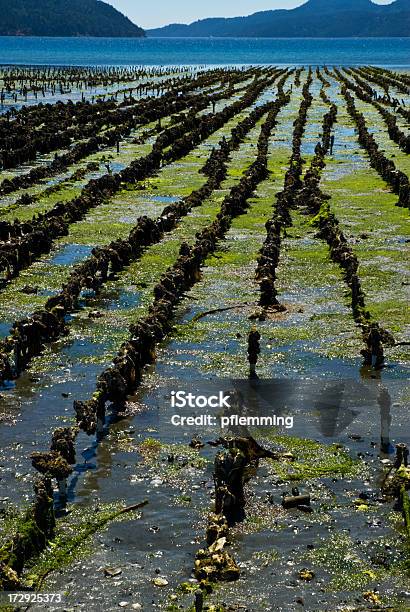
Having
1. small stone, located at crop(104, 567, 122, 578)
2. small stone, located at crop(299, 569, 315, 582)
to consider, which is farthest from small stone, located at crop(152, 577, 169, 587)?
small stone, located at crop(299, 569, 315, 582)

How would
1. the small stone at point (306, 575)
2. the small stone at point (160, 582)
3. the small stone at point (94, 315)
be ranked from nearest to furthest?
the small stone at point (160, 582), the small stone at point (306, 575), the small stone at point (94, 315)

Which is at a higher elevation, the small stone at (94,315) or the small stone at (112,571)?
the small stone at (94,315)

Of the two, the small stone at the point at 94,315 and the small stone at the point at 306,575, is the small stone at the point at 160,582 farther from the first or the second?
the small stone at the point at 94,315

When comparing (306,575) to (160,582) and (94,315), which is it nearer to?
(160,582)

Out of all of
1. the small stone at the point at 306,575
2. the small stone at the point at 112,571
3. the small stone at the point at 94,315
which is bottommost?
the small stone at the point at 112,571

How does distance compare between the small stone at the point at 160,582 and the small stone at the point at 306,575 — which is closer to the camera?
the small stone at the point at 160,582

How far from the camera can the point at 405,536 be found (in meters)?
Answer: 17.0

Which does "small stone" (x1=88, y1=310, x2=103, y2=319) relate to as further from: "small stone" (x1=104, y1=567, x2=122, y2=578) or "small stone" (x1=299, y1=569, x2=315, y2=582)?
"small stone" (x1=299, y1=569, x2=315, y2=582)

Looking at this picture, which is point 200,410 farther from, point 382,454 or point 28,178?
point 28,178

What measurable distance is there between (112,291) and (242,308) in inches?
170

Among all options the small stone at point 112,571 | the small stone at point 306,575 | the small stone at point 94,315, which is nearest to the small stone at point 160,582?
the small stone at point 112,571

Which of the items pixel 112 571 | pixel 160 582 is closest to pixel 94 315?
pixel 112 571

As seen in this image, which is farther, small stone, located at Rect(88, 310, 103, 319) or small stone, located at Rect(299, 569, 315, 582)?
small stone, located at Rect(88, 310, 103, 319)

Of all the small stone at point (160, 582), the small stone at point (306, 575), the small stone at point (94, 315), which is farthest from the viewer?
the small stone at point (94, 315)
